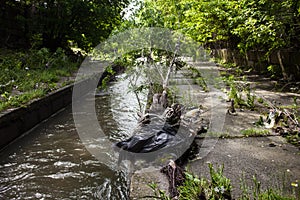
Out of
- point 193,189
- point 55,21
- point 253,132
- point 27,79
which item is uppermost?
point 55,21

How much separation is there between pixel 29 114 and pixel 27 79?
2574 millimetres

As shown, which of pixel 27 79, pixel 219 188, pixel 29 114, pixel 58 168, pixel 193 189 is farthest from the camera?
pixel 27 79

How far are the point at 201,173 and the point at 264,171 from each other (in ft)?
2.23

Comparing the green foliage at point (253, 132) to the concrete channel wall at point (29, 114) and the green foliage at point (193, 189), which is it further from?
the concrete channel wall at point (29, 114)

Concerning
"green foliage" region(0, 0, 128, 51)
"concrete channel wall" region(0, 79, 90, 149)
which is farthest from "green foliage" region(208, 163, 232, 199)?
"green foliage" region(0, 0, 128, 51)

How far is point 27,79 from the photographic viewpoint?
793cm

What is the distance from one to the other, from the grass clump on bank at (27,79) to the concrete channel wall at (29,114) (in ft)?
0.59

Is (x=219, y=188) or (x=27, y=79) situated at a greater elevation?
(x=27, y=79)

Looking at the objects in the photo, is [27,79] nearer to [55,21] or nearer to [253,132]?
[55,21]

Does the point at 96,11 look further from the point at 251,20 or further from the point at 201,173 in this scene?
the point at 201,173

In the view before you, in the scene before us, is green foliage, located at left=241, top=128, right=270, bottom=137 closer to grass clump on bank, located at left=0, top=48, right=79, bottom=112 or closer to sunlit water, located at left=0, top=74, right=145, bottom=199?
sunlit water, located at left=0, top=74, right=145, bottom=199

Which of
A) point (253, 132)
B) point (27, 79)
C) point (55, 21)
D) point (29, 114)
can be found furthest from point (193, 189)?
point (55, 21)

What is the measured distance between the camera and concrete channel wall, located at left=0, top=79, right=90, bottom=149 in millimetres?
4863

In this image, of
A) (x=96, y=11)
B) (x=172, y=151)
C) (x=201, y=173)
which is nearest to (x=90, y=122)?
(x=172, y=151)
